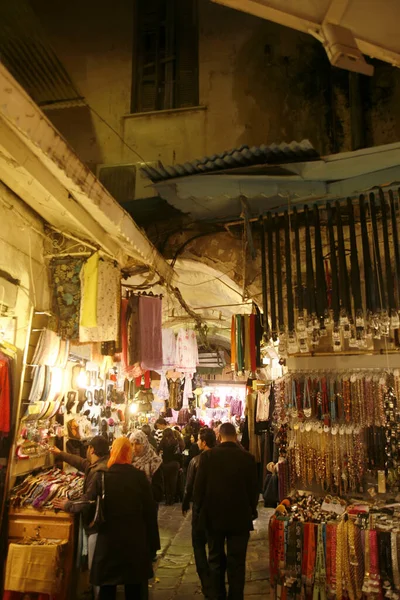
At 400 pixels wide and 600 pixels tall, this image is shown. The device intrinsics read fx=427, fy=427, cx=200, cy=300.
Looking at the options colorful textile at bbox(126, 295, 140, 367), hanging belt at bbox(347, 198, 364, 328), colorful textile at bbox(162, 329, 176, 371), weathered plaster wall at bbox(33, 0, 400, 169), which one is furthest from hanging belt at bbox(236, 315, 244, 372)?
weathered plaster wall at bbox(33, 0, 400, 169)

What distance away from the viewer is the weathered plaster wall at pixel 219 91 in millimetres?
7766

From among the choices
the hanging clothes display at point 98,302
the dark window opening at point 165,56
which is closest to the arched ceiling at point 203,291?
the hanging clothes display at point 98,302

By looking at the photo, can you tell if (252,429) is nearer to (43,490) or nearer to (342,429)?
(342,429)

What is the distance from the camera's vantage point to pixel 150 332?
267 inches

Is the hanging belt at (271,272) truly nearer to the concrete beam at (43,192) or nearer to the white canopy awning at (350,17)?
the concrete beam at (43,192)

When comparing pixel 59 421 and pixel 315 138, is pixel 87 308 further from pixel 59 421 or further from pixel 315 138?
pixel 315 138

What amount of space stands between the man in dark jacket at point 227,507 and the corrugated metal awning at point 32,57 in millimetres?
6891

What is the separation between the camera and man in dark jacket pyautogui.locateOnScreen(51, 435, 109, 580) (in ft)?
14.2

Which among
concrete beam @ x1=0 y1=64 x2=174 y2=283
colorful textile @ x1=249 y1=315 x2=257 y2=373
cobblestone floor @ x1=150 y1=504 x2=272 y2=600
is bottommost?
cobblestone floor @ x1=150 y1=504 x2=272 y2=600

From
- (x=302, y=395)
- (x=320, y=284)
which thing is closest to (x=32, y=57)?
(x=320, y=284)

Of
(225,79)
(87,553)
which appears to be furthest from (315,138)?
(87,553)

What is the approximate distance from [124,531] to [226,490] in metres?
1.26

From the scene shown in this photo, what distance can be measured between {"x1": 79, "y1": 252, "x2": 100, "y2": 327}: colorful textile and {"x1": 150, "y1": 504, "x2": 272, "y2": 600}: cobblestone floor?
356 cm

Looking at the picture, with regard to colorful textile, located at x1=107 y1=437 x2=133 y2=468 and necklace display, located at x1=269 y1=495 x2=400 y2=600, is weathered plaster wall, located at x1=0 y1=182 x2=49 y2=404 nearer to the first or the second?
colorful textile, located at x1=107 y1=437 x2=133 y2=468
